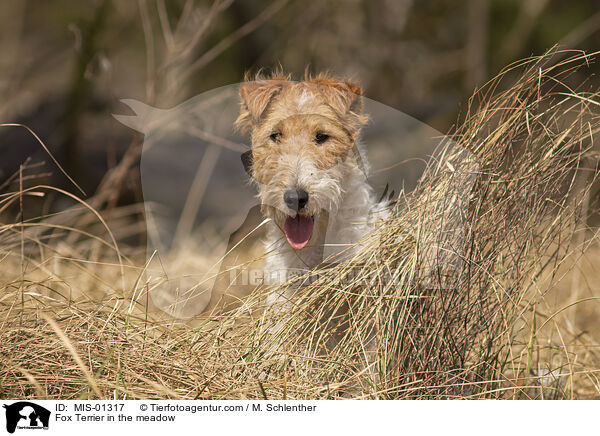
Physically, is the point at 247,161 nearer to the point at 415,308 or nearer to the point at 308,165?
the point at 308,165

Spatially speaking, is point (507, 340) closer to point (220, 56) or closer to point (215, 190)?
point (215, 190)

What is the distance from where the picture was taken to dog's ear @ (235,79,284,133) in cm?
145

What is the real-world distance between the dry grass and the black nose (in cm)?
19

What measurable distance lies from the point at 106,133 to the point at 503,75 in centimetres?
222

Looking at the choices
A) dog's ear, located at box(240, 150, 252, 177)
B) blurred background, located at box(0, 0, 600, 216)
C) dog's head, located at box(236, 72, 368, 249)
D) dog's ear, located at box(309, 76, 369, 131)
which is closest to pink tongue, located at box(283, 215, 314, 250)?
dog's head, located at box(236, 72, 368, 249)

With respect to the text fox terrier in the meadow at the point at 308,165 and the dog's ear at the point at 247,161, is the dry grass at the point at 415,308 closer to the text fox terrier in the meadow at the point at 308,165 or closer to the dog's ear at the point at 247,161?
the text fox terrier in the meadow at the point at 308,165

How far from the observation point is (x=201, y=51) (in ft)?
9.09
